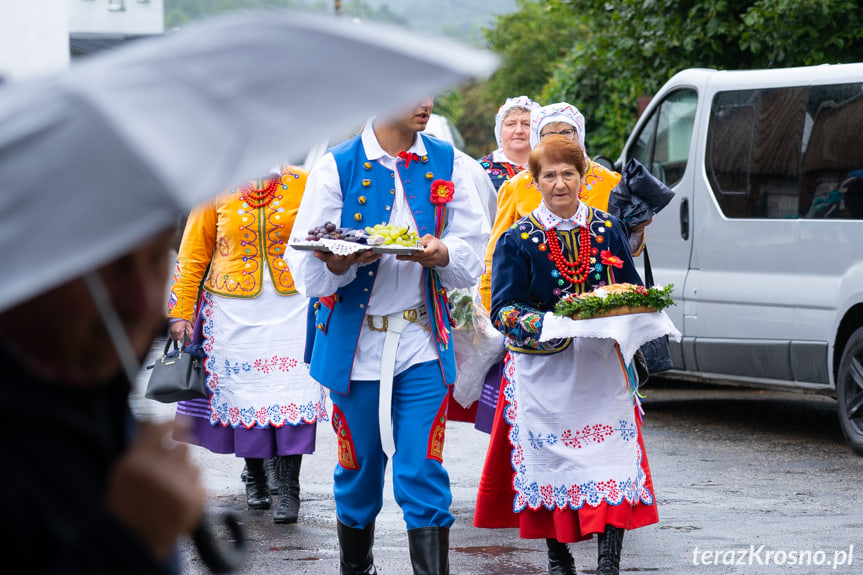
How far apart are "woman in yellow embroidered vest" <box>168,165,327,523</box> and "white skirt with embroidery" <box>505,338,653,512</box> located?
6.57 ft

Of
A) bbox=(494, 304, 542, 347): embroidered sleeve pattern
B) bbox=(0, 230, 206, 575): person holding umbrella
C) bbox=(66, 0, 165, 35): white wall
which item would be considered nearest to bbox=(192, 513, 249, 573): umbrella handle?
bbox=(0, 230, 206, 575): person holding umbrella

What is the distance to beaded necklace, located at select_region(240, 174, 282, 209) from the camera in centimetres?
716

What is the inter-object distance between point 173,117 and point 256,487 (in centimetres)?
590

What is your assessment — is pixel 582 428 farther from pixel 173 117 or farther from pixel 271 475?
pixel 173 117

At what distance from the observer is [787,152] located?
9.10 metres

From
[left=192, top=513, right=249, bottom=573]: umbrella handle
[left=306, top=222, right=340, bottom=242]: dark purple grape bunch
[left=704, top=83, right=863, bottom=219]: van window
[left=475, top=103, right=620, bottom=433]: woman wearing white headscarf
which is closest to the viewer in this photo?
[left=192, top=513, right=249, bottom=573]: umbrella handle

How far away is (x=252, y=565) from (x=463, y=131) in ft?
127

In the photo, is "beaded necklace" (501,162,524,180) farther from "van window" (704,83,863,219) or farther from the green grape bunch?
the green grape bunch

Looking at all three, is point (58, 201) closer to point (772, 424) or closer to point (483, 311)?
point (483, 311)

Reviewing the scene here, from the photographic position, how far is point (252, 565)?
601 centimetres

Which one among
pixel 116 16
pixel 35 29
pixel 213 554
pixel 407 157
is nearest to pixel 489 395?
pixel 407 157

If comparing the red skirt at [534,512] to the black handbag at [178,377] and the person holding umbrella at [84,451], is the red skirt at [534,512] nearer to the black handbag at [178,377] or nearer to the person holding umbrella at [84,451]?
the black handbag at [178,377]

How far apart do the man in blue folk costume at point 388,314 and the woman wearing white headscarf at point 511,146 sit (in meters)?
2.87

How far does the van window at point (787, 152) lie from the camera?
855 centimetres
